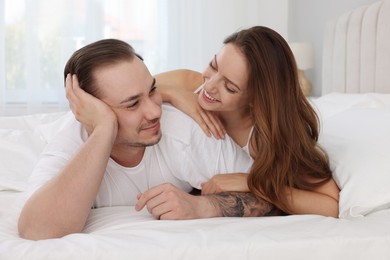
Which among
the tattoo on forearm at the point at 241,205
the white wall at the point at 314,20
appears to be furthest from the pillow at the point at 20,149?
the white wall at the point at 314,20

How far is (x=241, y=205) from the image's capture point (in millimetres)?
1672

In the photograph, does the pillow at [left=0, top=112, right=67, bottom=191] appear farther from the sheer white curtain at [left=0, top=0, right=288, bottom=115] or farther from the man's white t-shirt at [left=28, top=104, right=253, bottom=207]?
the sheer white curtain at [left=0, top=0, right=288, bottom=115]

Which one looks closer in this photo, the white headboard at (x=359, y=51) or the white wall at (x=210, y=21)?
the white headboard at (x=359, y=51)

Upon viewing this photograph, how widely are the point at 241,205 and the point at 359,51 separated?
183 cm

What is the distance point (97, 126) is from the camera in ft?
5.26

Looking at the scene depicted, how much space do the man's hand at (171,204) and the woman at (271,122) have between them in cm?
14

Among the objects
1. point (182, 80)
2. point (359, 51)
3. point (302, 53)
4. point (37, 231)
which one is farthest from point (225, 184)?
point (302, 53)

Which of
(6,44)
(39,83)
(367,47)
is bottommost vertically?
(39,83)

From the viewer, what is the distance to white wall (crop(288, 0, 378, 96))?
13.5 ft

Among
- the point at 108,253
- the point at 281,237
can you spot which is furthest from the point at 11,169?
the point at 281,237

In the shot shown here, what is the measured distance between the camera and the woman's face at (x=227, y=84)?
1797mm

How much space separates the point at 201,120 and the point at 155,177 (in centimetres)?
23

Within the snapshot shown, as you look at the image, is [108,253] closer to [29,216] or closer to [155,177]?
[29,216]

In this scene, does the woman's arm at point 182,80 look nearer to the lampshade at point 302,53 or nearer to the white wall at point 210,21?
the lampshade at point 302,53
